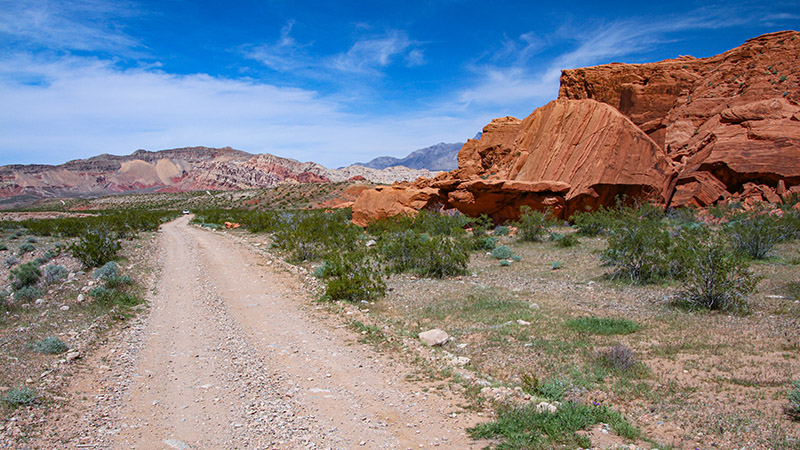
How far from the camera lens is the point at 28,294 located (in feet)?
34.1

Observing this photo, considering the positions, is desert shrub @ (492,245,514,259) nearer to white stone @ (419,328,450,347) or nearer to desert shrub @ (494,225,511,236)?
desert shrub @ (494,225,511,236)

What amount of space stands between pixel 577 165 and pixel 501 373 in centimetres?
1692

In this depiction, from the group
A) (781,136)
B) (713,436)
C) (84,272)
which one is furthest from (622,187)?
(84,272)

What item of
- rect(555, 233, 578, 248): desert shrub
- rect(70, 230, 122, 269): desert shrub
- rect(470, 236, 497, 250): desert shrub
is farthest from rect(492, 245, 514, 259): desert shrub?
rect(70, 230, 122, 269): desert shrub

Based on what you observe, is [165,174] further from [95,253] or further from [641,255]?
[641,255]

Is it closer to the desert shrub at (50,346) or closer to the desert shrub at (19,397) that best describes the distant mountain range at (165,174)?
the desert shrub at (50,346)

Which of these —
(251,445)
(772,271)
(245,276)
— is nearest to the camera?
(251,445)

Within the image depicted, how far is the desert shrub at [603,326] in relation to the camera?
657cm

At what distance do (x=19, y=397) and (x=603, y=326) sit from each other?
7669 millimetres

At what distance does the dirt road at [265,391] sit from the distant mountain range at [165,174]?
102 meters

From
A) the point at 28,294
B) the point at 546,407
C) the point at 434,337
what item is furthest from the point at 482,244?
the point at 28,294

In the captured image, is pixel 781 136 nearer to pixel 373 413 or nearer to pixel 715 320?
pixel 715 320

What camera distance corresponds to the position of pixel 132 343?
738 centimetres

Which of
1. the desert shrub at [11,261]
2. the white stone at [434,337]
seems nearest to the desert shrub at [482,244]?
the white stone at [434,337]
